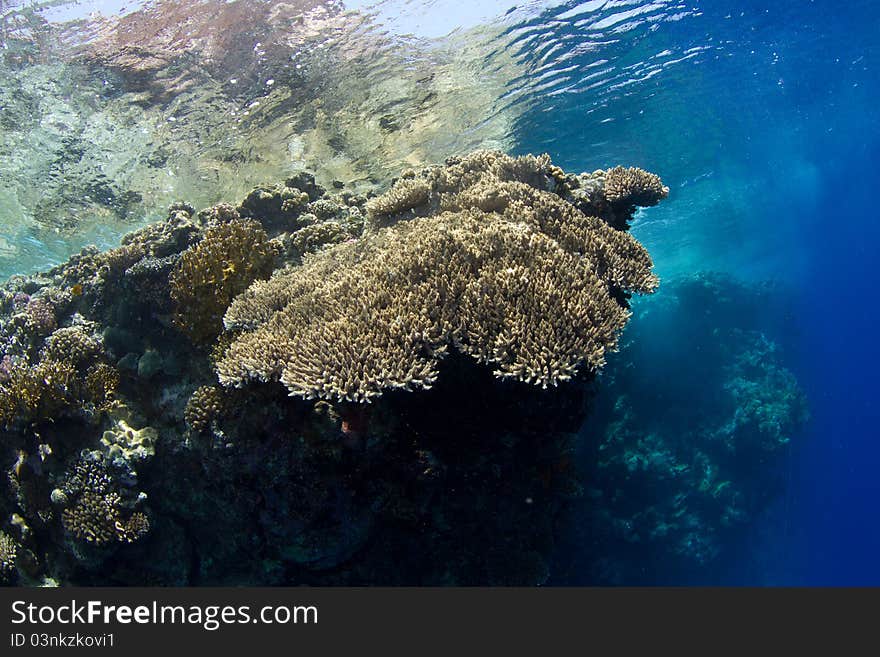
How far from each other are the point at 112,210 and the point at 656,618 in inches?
846

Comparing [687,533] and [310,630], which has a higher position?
[310,630]

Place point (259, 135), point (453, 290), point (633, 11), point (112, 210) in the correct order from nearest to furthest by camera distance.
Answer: point (453, 290) < point (633, 11) < point (259, 135) < point (112, 210)

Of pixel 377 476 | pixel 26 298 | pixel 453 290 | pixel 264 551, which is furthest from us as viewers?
pixel 26 298

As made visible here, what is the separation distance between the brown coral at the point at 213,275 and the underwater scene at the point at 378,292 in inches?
1.9

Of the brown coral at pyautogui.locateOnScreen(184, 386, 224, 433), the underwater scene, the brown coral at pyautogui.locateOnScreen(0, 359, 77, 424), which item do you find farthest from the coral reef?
the brown coral at pyautogui.locateOnScreen(0, 359, 77, 424)

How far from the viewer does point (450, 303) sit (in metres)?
4.98

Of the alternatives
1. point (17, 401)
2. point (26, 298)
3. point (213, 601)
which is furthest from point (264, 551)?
point (26, 298)

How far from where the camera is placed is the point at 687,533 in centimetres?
1755

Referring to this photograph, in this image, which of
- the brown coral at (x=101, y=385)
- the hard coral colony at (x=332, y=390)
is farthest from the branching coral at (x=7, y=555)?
the brown coral at (x=101, y=385)

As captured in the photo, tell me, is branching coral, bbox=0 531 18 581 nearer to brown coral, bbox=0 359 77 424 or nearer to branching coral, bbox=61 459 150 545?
branching coral, bbox=61 459 150 545

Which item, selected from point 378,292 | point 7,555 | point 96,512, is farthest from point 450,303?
point 7,555

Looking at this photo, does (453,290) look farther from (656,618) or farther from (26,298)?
(26,298)

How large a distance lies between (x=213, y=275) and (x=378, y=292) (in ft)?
11.2

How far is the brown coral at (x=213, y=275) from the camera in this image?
6785mm
